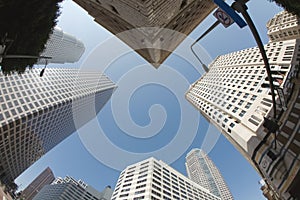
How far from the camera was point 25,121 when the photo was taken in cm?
5784

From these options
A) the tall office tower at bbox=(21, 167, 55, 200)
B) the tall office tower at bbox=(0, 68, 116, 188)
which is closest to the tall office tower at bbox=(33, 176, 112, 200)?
the tall office tower at bbox=(0, 68, 116, 188)

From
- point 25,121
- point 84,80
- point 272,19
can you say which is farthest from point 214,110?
point 84,80

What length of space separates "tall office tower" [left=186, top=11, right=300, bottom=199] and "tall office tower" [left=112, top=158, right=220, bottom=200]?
26.5m

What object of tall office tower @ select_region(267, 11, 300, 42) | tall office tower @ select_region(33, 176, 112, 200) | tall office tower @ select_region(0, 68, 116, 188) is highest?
tall office tower @ select_region(267, 11, 300, 42)

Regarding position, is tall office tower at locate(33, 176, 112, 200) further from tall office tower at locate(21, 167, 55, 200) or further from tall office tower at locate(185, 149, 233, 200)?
tall office tower at locate(185, 149, 233, 200)

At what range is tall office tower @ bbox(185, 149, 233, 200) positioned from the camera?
14856cm

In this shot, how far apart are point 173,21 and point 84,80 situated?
347 feet

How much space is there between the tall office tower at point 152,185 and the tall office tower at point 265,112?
1042 inches

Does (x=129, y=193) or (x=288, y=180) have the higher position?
(x=288, y=180)

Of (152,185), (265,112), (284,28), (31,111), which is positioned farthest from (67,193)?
(284,28)

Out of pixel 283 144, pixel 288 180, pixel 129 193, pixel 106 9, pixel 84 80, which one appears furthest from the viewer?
pixel 84 80

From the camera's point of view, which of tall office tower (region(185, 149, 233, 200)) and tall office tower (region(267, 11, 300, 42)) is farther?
tall office tower (region(185, 149, 233, 200))

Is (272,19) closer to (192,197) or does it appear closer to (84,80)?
(192,197)

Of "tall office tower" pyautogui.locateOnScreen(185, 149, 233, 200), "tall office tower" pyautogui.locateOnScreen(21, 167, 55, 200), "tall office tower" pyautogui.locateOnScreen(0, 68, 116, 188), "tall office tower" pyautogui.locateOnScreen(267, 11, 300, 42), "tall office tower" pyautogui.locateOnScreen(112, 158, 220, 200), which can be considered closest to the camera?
"tall office tower" pyautogui.locateOnScreen(112, 158, 220, 200)
